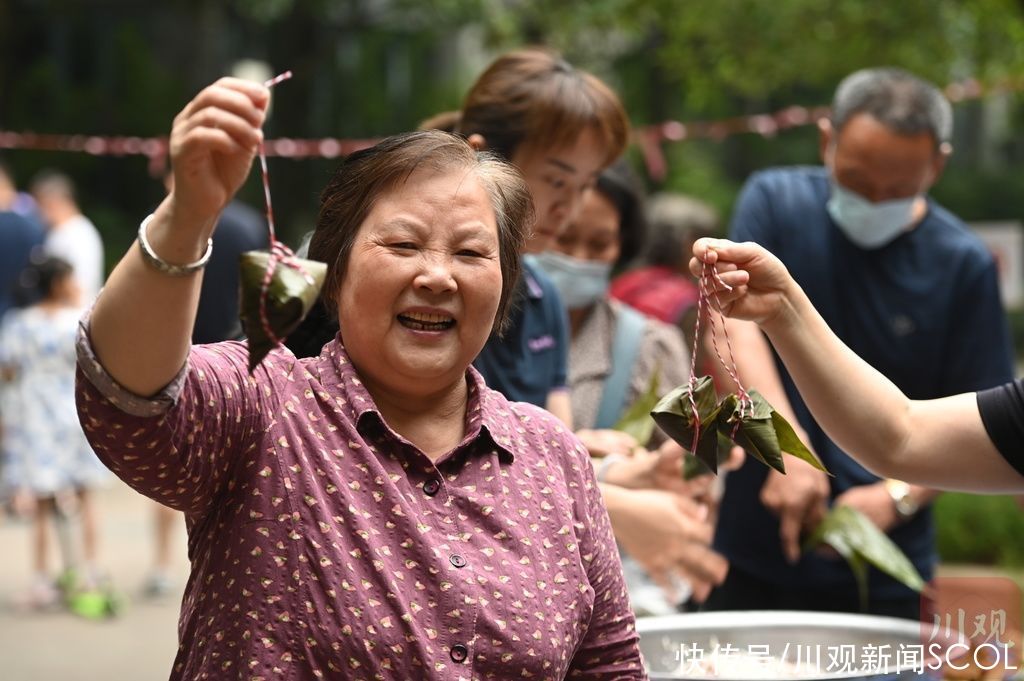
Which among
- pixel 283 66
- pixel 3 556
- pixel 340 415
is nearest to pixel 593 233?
pixel 340 415

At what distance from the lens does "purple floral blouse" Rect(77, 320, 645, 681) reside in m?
1.89

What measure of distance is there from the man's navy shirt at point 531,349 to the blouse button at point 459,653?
0.99 m

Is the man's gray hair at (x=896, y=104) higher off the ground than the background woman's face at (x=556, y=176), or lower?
higher

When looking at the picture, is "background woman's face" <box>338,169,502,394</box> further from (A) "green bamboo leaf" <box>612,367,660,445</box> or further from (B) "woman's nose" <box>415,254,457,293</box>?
(A) "green bamboo leaf" <box>612,367,660,445</box>

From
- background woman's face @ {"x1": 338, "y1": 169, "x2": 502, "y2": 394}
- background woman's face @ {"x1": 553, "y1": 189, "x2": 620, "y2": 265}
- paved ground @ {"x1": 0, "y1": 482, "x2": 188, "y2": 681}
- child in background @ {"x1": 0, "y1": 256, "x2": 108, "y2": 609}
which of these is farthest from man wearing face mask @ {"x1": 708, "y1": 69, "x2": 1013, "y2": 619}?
child in background @ {"x1": 0, "y1": 256, "x2": 108, "y2": 609}

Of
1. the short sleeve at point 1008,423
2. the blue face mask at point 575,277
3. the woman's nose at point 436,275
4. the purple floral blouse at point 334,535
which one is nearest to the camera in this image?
the purple floral blouse at point 334,535

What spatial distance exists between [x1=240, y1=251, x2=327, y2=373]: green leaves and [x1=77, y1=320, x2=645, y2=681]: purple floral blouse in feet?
0.36

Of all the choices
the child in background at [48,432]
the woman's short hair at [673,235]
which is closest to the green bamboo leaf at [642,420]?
the woman's short hair at [673,235]

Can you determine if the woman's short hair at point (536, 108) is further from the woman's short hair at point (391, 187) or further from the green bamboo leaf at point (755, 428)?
the green bamboo leaf at point (755, 428)

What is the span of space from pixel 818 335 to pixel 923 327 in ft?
5.67

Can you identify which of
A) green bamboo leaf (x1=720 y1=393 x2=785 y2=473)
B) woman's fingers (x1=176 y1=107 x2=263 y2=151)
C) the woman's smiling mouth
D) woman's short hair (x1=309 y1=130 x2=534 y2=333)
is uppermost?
woman's fingers (x1=176 y1=107 x2=263 y2=151)

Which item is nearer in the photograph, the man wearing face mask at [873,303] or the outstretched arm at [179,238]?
the outstretched arm at [179,238]

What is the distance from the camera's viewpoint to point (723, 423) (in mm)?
2303

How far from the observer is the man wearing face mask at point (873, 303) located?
13.0 ft
